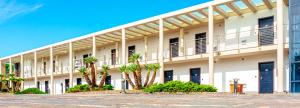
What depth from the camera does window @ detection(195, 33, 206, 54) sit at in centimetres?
2592

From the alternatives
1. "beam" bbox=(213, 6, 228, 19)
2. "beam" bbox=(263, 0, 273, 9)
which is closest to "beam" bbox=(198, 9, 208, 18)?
"beam" bbox=(213, 6, 228, 19)

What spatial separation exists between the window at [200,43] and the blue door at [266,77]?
482 centimetres

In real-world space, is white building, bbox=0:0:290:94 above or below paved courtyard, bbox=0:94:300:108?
above

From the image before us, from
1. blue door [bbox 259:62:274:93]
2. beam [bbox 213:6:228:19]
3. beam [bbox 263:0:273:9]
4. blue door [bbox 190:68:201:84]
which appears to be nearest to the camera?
beam [bbox 263:0:273:9]

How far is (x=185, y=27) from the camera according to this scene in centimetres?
2688

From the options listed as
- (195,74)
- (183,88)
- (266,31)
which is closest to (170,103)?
(183,88)

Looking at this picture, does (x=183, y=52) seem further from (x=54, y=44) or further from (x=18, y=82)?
(x=18, y=82)

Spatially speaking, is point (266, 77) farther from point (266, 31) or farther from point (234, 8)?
point (234, 8)

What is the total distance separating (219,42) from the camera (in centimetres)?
2455

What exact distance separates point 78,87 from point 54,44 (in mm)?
10872

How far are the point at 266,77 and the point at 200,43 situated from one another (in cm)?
575

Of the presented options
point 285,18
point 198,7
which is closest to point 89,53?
point 198,7

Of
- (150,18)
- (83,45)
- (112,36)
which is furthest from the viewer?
(83,45)

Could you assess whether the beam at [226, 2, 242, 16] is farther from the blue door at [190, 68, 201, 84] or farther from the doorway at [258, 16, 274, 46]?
the blue door at [190, 68, 201, 84]
